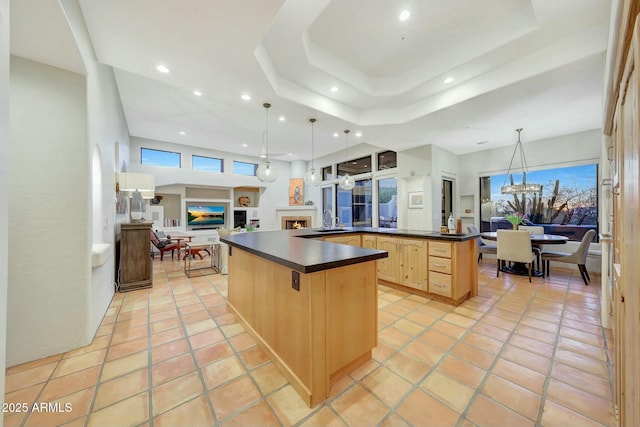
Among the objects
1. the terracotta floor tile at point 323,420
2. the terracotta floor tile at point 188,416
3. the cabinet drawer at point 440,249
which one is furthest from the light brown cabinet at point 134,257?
the cabinet drawer at point 440,249

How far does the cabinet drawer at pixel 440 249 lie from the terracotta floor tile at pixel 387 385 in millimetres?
1854

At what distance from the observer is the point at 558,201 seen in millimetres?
5422

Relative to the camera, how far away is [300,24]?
2590 millimetres

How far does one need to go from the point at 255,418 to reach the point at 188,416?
1.34ft

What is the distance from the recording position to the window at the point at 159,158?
6.64 meters

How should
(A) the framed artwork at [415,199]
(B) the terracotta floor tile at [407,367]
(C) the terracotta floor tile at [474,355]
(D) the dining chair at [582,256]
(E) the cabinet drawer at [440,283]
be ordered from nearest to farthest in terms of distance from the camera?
1. (B) the terracotta floor tile at [407,367]
2. (C) the terracotta floor tile at [474,355]
3. (E) the cabinet drawer at [440,283]
4. (D) the dining chair at [582,256]
5. (A) the framed artwork at [415,199]

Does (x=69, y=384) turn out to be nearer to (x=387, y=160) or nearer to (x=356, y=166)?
(x=387, y=160)

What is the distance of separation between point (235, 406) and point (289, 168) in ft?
27.5

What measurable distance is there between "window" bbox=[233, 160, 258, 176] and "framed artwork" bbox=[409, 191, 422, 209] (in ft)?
18.0

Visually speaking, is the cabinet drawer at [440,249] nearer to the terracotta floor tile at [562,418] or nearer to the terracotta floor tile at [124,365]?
the terracotta floor tile at [562,418]

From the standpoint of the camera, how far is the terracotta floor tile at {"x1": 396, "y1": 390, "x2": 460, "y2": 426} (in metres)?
1.39

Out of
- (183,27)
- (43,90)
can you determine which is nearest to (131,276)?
(43,90)

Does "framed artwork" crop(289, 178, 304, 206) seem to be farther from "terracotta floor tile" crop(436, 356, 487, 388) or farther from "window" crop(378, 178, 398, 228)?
"terracotta floor tile" crop(436, 356, 487, 388)

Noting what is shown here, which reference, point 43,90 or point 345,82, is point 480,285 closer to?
point 345,82
